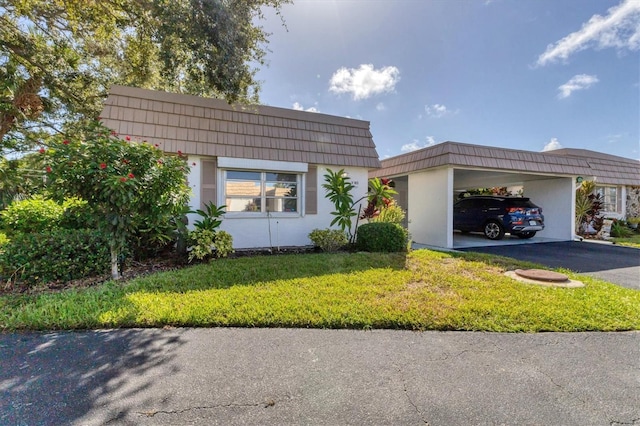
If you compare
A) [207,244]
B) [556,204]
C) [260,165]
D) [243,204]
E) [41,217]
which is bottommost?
[207,244]

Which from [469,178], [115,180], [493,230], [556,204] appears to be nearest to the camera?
[115,180]

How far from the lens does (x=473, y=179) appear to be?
42.3ft

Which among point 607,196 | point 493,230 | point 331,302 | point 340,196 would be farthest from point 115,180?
point 607,196

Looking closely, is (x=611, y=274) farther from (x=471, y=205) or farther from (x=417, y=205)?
(x=471, y=205)

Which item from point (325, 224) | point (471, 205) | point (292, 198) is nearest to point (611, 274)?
point (471, 205)

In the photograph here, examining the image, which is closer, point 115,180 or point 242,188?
point 115,180

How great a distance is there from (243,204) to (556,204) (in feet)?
41.5

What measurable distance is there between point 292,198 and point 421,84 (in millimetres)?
7353

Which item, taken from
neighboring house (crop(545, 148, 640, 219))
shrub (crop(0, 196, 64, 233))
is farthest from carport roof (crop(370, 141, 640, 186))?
shrub (crop(0, 196, 64, 233))

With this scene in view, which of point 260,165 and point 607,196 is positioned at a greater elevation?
point 260,165

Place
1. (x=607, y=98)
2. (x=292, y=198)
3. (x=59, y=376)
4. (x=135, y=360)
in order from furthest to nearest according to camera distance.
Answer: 1. (x=607, y=98)
2. (x=292, y=198)
3. (x=135, y=360)
4. (x=59, y=376)

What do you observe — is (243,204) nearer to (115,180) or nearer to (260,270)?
(260,270)

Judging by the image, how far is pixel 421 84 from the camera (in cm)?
1097

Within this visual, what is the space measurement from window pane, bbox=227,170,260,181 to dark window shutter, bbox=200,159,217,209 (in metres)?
0.41
